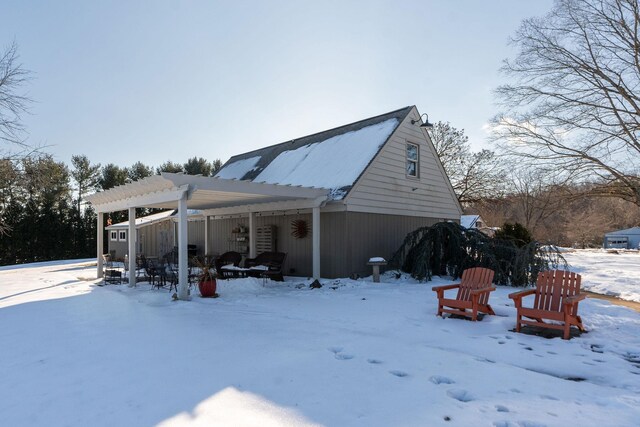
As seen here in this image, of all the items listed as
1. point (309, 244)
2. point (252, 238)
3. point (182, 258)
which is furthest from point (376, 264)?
point (182, 258)

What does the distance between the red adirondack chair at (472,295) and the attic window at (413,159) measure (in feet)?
24.0

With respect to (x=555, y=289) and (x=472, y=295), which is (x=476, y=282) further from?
(x=555, y=289)

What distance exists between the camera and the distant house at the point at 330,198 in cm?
1080

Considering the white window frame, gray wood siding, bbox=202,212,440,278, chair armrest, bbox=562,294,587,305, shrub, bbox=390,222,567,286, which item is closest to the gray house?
gray wood siding, bbox=202,212,440,278

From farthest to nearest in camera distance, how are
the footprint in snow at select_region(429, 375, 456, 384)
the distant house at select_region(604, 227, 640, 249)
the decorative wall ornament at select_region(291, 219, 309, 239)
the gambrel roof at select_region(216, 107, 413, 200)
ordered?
1. the distant house at select_region(604, 227, 640, 249)
2. the decorative wall ornament at select_region(291, 219, 309, 239)
3. the gambrel roof at select_region(216, 107, 413, 200)
4. the footprint in snow at select_region(429, 375, 456, 384)

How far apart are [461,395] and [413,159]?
1116 centimetres

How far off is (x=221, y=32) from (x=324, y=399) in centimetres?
1039

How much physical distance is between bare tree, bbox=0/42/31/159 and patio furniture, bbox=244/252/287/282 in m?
8.80

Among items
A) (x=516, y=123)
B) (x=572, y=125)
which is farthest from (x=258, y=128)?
(x=572, y=125)

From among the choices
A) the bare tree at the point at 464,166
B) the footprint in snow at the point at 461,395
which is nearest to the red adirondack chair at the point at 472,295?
the footprint in snow at the point at 461,395

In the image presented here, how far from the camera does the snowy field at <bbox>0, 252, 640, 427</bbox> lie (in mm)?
3256

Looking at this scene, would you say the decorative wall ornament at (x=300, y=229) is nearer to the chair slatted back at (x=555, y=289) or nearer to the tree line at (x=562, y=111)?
the tree line at (x=562, y=111)

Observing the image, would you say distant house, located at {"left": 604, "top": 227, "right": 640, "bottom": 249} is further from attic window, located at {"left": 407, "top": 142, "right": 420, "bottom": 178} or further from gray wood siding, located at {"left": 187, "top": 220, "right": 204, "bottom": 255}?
gray wood siding, located at {"left": 187, "top": 220, "right": 204, "bottom": 255}

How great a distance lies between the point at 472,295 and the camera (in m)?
6.49
